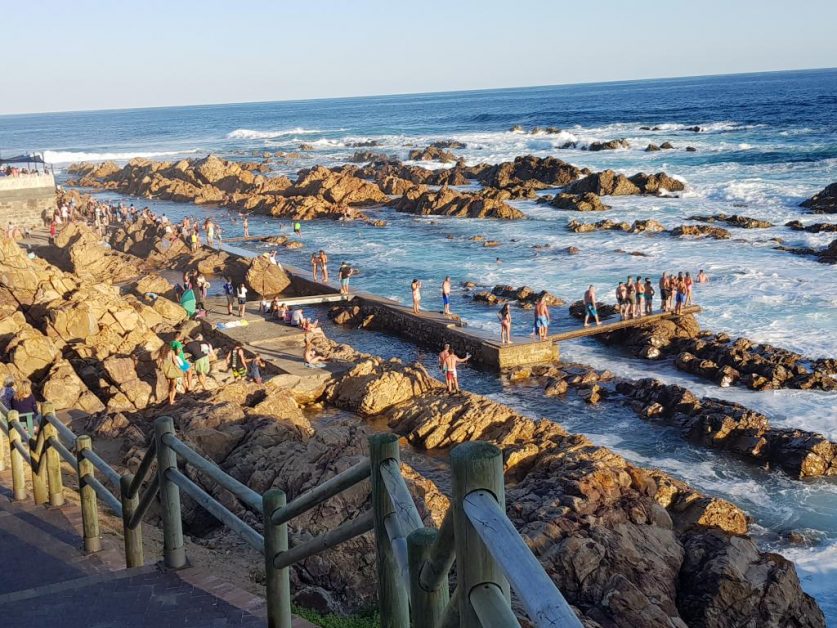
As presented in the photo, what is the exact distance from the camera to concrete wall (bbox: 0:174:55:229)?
3241 centimetres

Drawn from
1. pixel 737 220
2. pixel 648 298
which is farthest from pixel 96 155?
pixel 648 298

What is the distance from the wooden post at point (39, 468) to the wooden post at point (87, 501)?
93 centimetres

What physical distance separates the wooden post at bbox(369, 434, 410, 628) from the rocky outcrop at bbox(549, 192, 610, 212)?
38.6m

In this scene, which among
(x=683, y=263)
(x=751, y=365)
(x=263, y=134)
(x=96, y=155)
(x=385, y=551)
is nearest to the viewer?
(x=385, y=551)

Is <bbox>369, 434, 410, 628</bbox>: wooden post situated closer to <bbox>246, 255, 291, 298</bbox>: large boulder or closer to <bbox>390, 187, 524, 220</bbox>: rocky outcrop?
<bbox>246, 255, 291, 298</bbox>: large boulder

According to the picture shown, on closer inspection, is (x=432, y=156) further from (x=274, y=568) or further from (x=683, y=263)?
(x=274, y=568)

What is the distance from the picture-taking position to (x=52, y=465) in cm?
652

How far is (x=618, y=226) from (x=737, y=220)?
499 cm

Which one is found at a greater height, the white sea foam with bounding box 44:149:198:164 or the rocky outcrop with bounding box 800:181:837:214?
the white sea foam with bounding box 44:149:198:164

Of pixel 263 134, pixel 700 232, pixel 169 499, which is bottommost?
pixel 700 232

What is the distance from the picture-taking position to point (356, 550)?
287 inches

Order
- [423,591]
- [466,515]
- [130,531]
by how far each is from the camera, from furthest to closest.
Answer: [130,531] → [423,591] → [466,515]

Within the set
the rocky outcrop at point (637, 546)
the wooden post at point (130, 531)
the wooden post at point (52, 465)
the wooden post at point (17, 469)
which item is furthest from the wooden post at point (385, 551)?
the wooden post at point (17, 469)

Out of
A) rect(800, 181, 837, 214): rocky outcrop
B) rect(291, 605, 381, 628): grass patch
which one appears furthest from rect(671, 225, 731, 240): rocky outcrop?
rect(291, 605, 381, 628): grass patch
